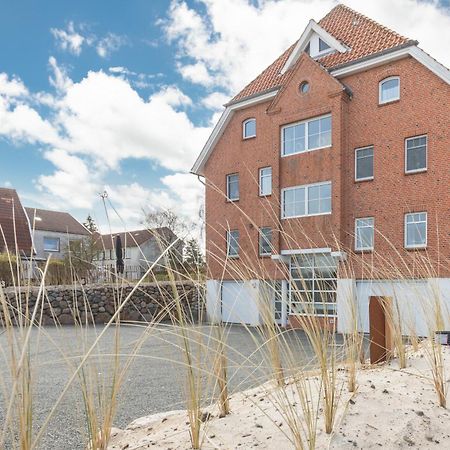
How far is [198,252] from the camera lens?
2615 millimetres

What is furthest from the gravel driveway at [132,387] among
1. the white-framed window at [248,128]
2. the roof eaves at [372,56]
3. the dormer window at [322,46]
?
the dormer window at [322,46]

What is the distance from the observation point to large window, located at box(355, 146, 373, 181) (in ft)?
47.1

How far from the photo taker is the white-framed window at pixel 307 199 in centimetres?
1496

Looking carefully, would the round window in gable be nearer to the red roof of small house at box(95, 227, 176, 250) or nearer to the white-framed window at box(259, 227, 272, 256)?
the white-framed window at box(259, 227, 272, 256)

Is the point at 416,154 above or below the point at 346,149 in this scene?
below

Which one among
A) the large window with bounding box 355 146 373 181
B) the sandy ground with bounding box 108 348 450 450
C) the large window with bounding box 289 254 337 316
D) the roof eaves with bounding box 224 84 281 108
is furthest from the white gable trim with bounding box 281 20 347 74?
the sandy ground with bounding box 108 348 450 450

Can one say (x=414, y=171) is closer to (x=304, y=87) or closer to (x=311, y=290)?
(x=304, y=87)

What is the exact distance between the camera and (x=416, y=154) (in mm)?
13328

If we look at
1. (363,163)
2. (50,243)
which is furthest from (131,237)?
(50,243)

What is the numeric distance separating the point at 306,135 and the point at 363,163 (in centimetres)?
242

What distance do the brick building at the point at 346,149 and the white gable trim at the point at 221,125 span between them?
0.18 feet

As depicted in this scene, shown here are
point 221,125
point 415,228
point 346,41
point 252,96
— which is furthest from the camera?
point 221,125

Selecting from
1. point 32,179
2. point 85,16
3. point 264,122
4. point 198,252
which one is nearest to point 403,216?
point 264,122

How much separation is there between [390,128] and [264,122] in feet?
16.4
